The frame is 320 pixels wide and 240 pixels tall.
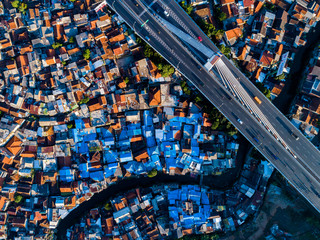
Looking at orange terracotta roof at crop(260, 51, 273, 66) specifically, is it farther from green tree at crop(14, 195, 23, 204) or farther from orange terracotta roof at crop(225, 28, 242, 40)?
green tree at crop(14, 195, 23, 204)

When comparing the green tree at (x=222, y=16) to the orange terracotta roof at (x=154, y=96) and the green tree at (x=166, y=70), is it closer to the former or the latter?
the green tree at (x=166, y=70)

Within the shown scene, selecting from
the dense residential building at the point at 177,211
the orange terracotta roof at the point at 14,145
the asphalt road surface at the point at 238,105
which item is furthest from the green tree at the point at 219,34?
the orange terracotta roof at the point at 14,145

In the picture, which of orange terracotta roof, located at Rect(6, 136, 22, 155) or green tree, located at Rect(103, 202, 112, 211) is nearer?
green tree, located at Rect(103, 202, 112, 211)

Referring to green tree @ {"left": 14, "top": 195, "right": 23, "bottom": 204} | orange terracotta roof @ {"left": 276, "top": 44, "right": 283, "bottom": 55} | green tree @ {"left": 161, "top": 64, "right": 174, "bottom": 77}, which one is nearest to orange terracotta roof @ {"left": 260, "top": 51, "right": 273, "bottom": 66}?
orange terracotta roof @ {"left": 276, "top": 44, "right": 283, "bottom": 55}

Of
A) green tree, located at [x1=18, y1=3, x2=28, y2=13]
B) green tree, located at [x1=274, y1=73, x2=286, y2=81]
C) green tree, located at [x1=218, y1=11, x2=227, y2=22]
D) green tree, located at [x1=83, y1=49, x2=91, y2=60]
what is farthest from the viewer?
green tree, located at [x1=18, y1=3, x2=28, y2=13]

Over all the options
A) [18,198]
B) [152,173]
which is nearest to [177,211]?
[152,173]

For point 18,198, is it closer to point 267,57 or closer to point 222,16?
point 222,16

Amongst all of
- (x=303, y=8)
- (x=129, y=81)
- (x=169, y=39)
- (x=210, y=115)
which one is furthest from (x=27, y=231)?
(x=303, y=8)

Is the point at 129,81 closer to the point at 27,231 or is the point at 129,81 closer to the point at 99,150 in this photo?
the point at 99,150

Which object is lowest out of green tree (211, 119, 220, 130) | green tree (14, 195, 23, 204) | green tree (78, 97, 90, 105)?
green tree (14, 195, 23, 204)

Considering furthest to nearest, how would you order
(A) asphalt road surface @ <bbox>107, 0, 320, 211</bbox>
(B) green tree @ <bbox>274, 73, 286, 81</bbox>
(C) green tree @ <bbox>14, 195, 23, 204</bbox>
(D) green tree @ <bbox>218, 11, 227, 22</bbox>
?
1. (C) green tree @ <bbox>14, 195, 23, 204</bbox>
2. (D) green tree @ <bbox>218, 11, 227, 22</bbox>
3. (B) green tree @ <bbox>274, 73, 286, 81</bbox>
4. (A) asphalt road surface @ <bbox>107, 0, 320, 211</bbox>
